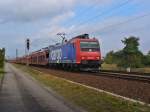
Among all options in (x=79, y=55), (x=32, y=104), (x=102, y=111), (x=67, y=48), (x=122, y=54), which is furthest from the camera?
(x=122, y=54)

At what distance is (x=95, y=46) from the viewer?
150ft

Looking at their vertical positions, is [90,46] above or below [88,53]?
above

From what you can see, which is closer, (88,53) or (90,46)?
(88,53)

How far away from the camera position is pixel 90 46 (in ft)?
150

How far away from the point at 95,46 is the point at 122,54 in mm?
59781

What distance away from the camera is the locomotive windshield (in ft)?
149

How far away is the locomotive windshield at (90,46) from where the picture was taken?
45.3 m

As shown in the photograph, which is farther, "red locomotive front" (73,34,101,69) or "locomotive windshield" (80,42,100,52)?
"locomotive windshield" (80,42,100,52)

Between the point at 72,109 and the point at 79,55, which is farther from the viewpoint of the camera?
the point at 79,55

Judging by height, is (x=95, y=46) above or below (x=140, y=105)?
above

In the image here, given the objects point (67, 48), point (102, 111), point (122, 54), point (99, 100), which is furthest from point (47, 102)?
point (122, 54)

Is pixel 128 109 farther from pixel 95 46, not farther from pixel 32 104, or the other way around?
pixel 95 46

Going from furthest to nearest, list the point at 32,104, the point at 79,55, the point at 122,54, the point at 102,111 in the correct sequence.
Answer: the point at 122,54 < the point at 79,55 < the point at 32,104 < the point at 102,111

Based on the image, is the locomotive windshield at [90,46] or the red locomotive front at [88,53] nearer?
the red locomotive front at [88,53]
